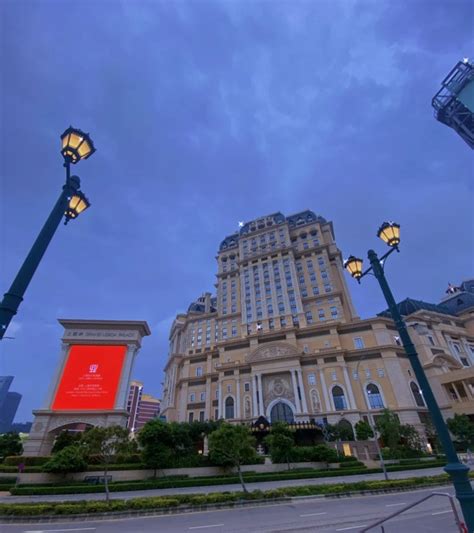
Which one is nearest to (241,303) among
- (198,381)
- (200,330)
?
(200,330)

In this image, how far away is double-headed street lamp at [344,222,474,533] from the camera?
520 cm

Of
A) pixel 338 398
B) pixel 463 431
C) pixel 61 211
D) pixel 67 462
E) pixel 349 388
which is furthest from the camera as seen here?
pixel 338 398

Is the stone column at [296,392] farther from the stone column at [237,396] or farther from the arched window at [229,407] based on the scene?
the arched window at [229,407]

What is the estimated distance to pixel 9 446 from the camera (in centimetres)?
3531

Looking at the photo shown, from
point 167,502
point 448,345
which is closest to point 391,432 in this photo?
point 167,502

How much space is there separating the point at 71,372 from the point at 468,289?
9181 cm

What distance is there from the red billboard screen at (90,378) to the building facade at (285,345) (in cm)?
3042

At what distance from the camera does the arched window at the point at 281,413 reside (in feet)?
165

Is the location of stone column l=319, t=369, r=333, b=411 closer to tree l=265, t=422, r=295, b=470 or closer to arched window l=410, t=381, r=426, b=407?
arched window l=410, t=381, r=426, b=407

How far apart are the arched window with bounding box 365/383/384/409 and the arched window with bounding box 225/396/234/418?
1003 inches

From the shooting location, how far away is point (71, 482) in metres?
22.1

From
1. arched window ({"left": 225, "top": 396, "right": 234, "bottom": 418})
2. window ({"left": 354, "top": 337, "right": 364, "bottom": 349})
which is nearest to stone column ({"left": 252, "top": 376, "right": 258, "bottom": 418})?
arched window ({"left": 225, "top": 396, "right": 234, "bottom": 418})

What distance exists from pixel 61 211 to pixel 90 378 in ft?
102

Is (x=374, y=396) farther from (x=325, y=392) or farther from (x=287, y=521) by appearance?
(x=287, y=521)
